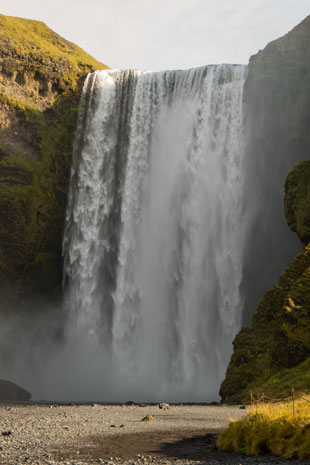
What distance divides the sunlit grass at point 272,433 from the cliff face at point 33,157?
35952 mm

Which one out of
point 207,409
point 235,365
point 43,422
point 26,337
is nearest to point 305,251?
point 235,365

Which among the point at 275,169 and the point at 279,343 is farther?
the point at 275,169

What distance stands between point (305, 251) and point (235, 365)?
757 centimetres

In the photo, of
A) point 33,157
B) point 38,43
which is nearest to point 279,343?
point 33,157

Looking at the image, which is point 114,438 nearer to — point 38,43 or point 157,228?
point 157,228

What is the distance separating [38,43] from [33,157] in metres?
12.9

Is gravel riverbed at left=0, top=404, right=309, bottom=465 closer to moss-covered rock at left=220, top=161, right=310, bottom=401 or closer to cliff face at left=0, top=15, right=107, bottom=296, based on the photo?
moss-covered rock at left=220, top=161, right=310, bottom=401

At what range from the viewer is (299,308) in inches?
→ 1069

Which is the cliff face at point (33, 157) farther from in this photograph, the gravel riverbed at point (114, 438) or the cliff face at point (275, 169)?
the gravel riverbed at point (114, 438)

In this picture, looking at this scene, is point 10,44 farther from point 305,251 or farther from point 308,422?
point 308,422

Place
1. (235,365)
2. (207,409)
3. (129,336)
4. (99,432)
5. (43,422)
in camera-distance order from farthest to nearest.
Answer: (129,336) < (235,365) < (207,409) < (43,422) < (99,432)

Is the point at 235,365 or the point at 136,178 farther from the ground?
the point at 136,178

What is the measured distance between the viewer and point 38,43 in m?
52.4

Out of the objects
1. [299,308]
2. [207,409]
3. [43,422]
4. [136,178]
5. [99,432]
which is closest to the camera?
[99,432]
